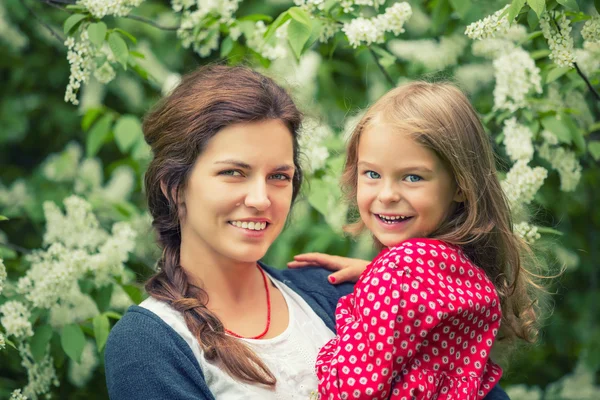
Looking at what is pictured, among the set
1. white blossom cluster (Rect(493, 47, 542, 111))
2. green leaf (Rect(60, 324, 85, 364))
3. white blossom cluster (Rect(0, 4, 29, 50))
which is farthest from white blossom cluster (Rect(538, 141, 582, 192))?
white blossom cluster (Rect(0, 4, 29, 50))

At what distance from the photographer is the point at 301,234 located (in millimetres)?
3943

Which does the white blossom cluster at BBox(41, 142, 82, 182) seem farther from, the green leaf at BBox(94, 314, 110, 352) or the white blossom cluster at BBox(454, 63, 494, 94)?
the white blossom cluster at BBox(454, 63, 494, 94)

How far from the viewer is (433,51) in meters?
3.48

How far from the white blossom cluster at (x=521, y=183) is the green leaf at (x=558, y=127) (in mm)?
158

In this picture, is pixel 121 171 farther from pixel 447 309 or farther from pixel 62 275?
pixel 447 309

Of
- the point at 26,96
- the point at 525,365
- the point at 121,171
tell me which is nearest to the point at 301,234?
the point at 121,171

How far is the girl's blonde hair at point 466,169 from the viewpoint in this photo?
203cm

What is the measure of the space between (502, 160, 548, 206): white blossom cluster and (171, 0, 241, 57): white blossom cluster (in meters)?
1.13

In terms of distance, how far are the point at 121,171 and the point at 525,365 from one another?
2267 millimetres

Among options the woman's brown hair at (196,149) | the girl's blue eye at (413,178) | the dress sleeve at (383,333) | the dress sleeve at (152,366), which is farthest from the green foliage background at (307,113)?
the dress sleeve at (383,333)

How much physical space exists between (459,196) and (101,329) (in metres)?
1.26

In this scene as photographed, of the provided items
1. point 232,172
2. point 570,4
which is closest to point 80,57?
point 232,172

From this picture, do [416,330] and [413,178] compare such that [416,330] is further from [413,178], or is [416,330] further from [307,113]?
[307,113]

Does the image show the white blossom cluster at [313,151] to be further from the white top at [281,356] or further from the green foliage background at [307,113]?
the white top at [281,356]
